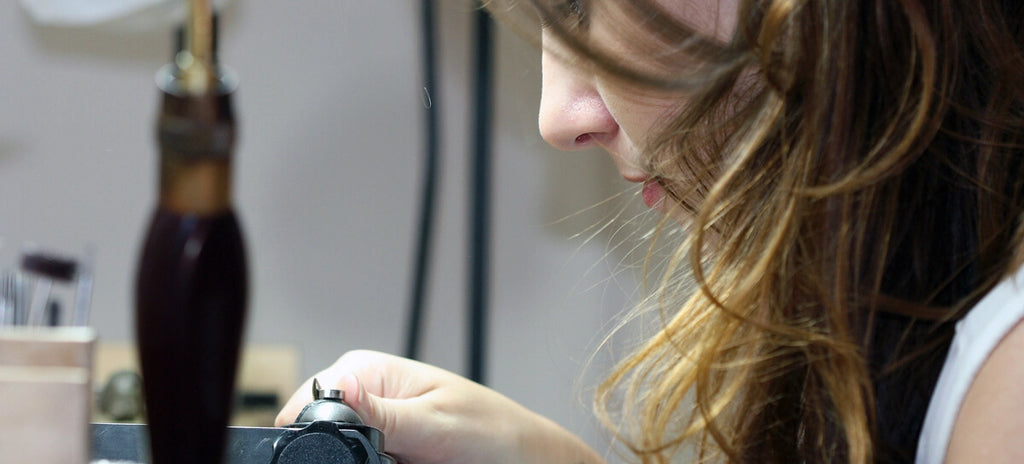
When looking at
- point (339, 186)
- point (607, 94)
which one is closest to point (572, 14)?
point (607, 94)

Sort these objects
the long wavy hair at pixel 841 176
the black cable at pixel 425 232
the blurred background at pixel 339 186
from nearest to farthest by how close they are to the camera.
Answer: the blurred background at pixel 339 186 → the long wavy hair at pixel 841 176 → the black cable at pixel 425 232

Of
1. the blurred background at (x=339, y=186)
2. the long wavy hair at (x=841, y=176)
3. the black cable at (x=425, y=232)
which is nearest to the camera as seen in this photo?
the blurred background at (x=339, y=186)

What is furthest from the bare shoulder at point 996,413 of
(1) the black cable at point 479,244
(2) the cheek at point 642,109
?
(1) the black cable at point 479,244

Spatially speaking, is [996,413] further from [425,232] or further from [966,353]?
[425,232]

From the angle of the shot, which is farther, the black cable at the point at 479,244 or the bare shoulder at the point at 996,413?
the black cable at the point at 479,244

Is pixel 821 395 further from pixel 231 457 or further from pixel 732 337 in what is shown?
pixel 231 457

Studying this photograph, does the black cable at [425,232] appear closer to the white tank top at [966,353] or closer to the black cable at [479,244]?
the black cable at [479,244]

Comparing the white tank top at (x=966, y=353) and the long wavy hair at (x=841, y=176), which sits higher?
the long wavy hair at (x=841, y=176)

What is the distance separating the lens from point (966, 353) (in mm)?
385

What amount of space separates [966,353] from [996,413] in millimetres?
33

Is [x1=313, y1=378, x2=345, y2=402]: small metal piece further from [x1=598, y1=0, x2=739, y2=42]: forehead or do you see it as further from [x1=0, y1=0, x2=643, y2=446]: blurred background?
[x1=598, y1=0, x2=739, y2=42]: forehead

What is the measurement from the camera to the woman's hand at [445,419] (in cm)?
42

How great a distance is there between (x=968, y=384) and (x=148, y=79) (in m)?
0.32

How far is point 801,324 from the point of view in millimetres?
417
